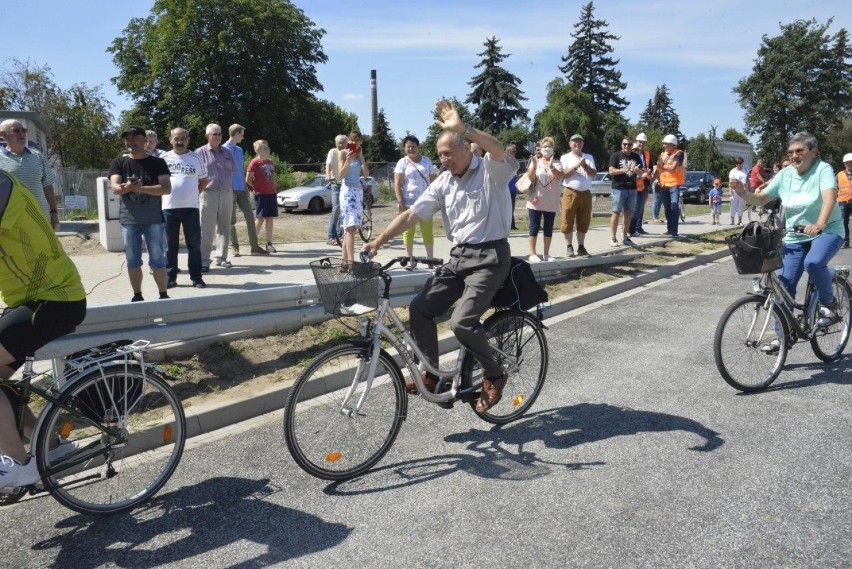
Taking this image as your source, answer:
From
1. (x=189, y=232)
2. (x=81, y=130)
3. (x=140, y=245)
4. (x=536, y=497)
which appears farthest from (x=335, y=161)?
(x=81, y=130)

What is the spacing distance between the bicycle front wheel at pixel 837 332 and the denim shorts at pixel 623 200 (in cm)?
679

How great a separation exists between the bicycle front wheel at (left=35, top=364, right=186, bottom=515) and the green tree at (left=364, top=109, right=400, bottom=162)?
6327 cm

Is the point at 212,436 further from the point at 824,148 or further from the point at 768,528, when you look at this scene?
the point at 824,148

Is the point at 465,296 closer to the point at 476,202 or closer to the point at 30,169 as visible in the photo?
the point at 476,202

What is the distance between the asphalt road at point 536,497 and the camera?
132 inches

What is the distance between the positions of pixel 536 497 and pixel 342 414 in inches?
48.0

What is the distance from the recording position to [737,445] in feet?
14.8

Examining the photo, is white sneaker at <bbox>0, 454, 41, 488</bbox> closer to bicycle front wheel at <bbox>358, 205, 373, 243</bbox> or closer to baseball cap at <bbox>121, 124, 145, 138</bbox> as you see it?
baseball cap at <bbox>121, 124, 145, 138</bbox>

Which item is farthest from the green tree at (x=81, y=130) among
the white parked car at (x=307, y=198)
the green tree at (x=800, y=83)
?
the green tree at (x=800, y=83)

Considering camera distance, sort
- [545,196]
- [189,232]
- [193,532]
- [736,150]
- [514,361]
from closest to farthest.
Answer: [193,532]
[514,361]
[189,232]
[545,196]
[736,150]

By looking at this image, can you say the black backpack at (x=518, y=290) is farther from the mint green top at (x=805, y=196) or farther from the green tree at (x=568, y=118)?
the green tree at (x=568, y=118)

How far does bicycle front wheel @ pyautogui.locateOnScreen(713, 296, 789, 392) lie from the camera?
5504 millimetres

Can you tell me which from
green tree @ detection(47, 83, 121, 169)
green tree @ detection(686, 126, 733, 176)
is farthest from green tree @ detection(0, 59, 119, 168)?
green tree @ detection(686, 126, 733, 176)

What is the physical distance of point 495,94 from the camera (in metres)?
69.8
